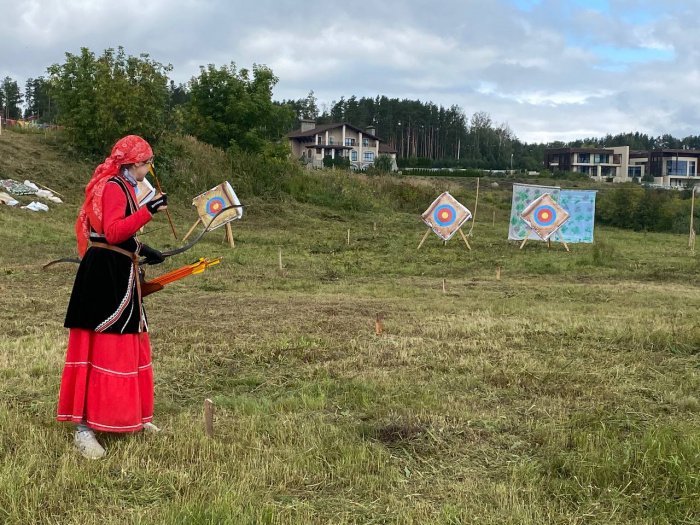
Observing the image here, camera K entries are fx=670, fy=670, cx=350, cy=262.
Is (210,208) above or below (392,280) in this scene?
above

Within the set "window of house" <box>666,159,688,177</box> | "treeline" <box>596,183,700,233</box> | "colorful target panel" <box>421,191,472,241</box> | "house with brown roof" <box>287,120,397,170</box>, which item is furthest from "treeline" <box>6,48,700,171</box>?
"window of house" <box>666,159,688,177</box>

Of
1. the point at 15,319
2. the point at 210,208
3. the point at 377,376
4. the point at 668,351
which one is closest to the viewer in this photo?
the point at 377,376

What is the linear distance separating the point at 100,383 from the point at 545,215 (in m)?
15.4

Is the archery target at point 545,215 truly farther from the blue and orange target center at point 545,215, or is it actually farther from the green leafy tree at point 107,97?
the green leafy tree at point 107,97

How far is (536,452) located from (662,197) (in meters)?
27.3

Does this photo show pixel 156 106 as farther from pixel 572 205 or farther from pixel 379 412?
pixel 379 412

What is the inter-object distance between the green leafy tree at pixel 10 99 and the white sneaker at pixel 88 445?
60358mm

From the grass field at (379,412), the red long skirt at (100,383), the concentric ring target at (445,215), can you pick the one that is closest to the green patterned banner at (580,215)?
the concentric ring target at (445,215)

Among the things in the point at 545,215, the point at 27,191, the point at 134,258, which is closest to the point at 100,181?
the point at 134,258

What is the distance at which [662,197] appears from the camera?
27594 millimetres

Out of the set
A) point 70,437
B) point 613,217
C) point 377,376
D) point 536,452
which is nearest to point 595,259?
point 377,376

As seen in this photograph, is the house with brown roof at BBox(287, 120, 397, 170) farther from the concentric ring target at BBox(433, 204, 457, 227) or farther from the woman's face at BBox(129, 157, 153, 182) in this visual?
the woman's face at BBox(129, 157, 153, 182)

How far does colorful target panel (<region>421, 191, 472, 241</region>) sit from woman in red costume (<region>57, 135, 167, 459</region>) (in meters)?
14.0

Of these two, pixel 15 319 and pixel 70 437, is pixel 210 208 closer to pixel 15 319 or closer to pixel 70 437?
pixel 15 319
